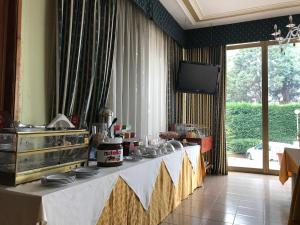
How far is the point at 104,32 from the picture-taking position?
9.21ft

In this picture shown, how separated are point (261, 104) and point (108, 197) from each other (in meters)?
4.31

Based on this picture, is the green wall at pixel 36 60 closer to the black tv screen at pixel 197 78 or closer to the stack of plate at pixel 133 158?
the stack of plate at pixel 133 158

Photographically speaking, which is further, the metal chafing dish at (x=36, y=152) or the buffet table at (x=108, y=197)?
the metal chafing dish at (x=36, y=152)

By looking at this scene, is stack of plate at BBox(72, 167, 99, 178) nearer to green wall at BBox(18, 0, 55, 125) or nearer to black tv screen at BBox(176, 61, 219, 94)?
green wall at BBox(18, 0, 55, 125)

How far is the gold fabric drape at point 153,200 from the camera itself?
183 centimetres

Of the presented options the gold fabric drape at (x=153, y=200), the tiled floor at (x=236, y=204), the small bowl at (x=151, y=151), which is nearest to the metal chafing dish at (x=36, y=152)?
the gold fabric drape at (x=153, y=200)

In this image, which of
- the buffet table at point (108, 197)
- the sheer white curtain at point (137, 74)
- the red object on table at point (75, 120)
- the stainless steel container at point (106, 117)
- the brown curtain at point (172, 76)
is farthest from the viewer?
the brown curtain at point (172, 76)

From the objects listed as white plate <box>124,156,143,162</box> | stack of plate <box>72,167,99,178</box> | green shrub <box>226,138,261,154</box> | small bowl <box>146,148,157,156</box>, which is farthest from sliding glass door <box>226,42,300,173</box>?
stack of plate <box>72,167,99,178</box>

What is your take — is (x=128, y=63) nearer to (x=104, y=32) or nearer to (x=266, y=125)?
(x=104, y=32)

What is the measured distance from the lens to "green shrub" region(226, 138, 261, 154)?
17.0ft

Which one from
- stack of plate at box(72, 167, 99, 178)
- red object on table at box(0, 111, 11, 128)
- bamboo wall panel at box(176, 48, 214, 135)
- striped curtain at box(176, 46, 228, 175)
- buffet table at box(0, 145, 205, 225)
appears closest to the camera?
buffet table at box(0, 145, 205, 225)

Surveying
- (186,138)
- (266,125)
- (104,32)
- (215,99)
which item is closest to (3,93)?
(104,32)

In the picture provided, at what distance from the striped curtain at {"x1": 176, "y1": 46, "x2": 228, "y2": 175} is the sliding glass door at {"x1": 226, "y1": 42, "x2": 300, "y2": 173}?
0.30m

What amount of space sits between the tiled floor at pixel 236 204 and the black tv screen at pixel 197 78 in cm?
174
